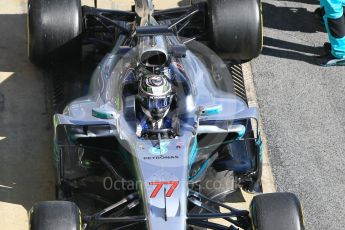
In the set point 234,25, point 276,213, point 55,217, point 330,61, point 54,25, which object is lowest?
point 330,61

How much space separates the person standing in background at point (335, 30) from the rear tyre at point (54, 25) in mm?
3111

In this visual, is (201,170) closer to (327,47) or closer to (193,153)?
(193,153)

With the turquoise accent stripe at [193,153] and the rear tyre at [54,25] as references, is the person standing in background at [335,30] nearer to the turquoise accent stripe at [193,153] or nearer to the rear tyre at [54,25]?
the rear tyre at [54,25]

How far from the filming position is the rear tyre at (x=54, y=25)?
8.87 m

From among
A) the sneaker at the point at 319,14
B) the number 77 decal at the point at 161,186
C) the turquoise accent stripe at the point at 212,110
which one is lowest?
the sneaker at the point at 319,14

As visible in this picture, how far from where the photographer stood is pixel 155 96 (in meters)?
7.29

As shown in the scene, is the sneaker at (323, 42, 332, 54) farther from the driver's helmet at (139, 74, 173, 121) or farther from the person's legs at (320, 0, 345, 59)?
the driver's helmet at (139, 74, 173, 121)

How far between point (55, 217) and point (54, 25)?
9.41ft

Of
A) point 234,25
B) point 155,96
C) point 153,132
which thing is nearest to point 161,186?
point 153,132

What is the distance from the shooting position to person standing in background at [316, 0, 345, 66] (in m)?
10.2

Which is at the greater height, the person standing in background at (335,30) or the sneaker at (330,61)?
the person standing in background at (335,30)

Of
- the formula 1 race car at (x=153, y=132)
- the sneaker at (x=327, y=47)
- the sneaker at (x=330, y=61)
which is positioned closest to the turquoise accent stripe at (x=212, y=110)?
the formula 1 race car at (x=153, y=132)

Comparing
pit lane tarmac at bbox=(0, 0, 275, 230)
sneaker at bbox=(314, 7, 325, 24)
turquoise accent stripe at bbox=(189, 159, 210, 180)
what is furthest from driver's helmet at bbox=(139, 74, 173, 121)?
sneaker at bbox=(314, 7, 325, 24)

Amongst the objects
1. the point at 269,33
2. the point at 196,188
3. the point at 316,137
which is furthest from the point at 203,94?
the point at 269,33
